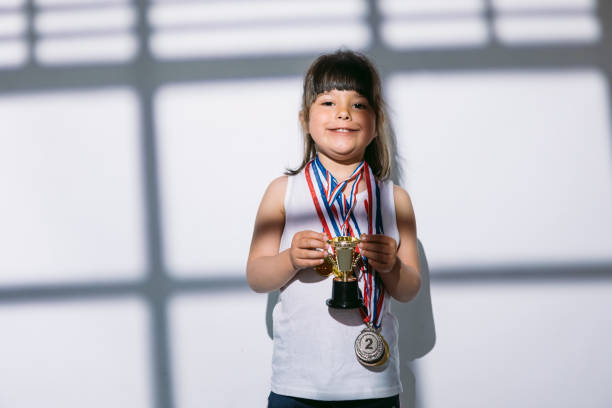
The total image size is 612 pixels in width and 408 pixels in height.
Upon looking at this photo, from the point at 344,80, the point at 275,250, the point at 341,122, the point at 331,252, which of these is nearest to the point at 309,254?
the point at 331,252

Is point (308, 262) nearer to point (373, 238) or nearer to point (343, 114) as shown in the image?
point (373, 238)

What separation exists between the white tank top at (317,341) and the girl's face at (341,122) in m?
0.14

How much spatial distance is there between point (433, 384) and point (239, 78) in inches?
50.8

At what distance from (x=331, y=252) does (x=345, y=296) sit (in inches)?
6.1

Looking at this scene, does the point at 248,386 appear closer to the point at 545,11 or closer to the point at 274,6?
the point at 274,6

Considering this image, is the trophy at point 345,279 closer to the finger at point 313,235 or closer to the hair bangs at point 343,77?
the finger at point 313,235

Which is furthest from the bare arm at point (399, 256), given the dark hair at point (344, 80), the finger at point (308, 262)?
the dark hair at point (344, 80)

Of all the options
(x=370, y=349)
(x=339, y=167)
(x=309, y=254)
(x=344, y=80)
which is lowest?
(x=370, y=349)

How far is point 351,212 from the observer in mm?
1366

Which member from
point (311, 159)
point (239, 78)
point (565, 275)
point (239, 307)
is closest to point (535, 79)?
point (565, 275)

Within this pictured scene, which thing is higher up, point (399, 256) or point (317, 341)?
point (399, 256)

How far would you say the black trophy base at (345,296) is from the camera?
1195 millimetres

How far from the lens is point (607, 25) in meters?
1.86

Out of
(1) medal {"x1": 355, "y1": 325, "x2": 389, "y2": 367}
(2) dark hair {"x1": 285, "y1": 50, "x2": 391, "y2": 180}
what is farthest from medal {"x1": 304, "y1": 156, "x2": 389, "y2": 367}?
(2) dark hair {"x1": 285, "y1": 50, "x2": 391, "y2": 180}
